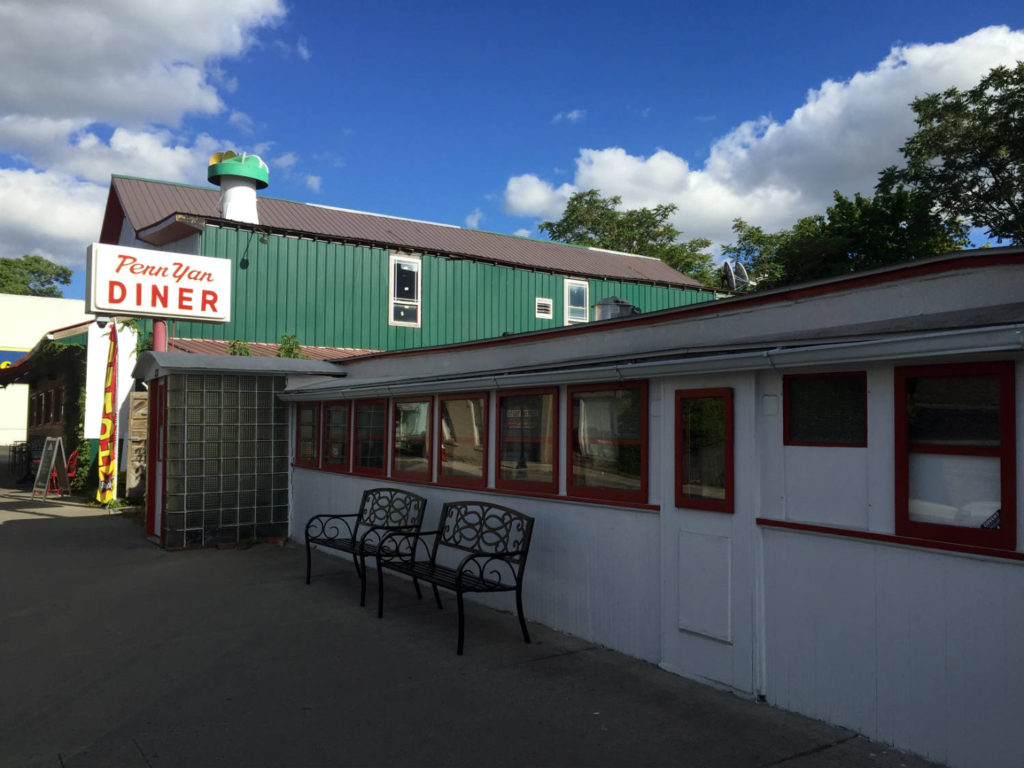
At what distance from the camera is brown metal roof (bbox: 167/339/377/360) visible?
1498cm

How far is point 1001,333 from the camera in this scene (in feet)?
11.7

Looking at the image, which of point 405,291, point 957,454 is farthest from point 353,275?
point 957,454

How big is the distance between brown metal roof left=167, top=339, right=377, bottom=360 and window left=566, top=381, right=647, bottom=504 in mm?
8879

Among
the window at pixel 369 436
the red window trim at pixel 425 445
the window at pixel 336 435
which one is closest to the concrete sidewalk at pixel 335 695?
the red window trim at pixel 425 445

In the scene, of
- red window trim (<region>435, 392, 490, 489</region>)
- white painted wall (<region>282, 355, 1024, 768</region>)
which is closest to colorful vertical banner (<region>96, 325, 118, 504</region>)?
red window trim (<region>435, 392, 490, 489</region>)

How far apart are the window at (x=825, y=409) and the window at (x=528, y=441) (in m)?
2.40

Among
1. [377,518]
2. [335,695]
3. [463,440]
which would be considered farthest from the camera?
[377,518]

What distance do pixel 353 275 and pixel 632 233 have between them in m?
26.0

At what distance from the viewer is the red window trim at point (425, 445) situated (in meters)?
8.73

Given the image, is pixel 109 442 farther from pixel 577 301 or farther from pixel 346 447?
pixel 577 301

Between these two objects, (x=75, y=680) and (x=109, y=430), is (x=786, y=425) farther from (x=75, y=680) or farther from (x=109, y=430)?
(x=109, y=430)

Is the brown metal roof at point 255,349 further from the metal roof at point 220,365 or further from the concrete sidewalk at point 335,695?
the concrete sidewalk at point 335,695

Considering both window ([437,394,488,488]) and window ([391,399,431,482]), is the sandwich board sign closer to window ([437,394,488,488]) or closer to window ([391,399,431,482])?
window ([391,399,431,482])

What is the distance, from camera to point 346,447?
34.8 ft
